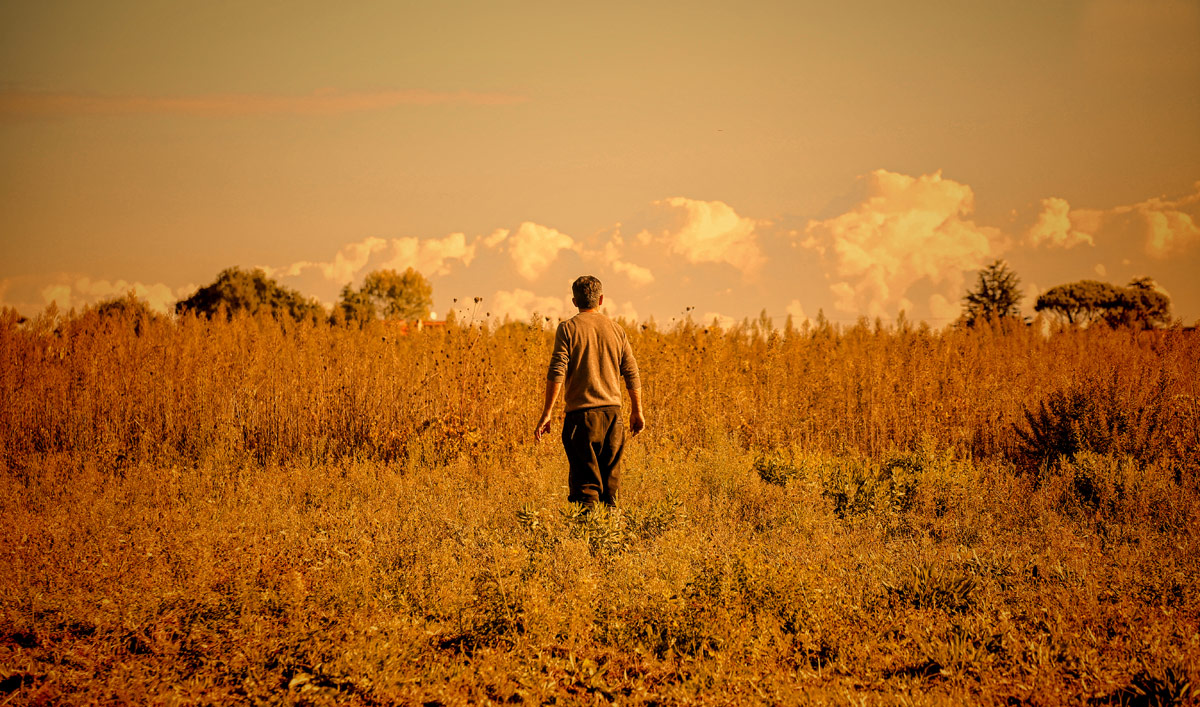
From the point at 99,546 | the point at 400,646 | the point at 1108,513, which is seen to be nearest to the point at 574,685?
the point at 400,646

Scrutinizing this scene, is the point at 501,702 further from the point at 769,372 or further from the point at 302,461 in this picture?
the point at 769,372

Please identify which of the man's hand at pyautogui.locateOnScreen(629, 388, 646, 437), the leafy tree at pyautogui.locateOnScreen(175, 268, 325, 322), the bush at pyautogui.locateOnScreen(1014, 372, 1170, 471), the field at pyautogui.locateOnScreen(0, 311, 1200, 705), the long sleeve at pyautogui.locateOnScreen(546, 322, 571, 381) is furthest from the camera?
the leafy tree at pyautogui.locateOnScreen(175, 268, 325, 322)

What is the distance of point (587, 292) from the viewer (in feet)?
22.2

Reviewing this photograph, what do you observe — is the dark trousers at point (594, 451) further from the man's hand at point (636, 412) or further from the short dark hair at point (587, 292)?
the short dark hair at point (587, 292)

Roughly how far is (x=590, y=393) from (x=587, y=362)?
274 mm

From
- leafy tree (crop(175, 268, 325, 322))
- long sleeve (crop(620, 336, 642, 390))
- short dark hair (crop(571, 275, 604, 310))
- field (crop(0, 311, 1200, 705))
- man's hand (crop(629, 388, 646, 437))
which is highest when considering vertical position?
leafy tree (crop(175, 268, 325, 322))

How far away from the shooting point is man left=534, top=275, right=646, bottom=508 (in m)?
6.55

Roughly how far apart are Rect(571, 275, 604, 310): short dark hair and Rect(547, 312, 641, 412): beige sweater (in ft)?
0.32

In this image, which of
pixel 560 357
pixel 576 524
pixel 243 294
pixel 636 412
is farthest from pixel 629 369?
pixel 243 294

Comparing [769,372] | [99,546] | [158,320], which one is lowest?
[99,546]

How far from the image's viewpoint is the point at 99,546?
6.04 meters

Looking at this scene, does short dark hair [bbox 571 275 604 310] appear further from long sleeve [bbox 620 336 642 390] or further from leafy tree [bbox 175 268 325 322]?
leafy tree [bbox 175 268 325 322]

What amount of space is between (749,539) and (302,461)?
237 inches

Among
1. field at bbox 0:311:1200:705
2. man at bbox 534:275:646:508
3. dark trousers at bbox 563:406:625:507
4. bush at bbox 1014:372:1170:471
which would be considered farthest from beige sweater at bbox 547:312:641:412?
bush at bbox 1014:372:1170:471
